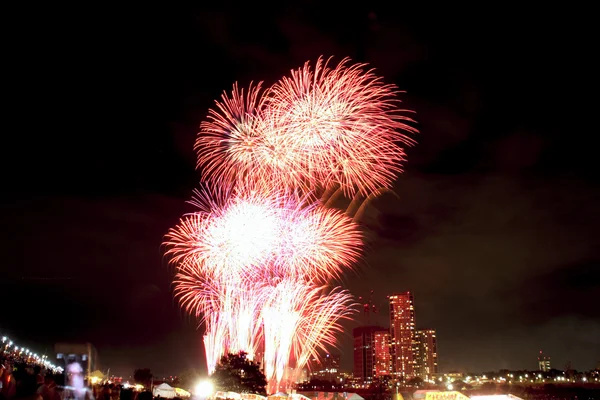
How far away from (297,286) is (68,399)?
13587mm

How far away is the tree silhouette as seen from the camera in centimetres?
3159

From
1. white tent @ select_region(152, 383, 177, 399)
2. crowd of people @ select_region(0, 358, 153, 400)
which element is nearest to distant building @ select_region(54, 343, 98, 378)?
crowd of people @ select_region(0, 358, 153, 400)

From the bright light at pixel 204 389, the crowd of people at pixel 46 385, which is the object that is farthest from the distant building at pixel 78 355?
the bright light at pixel 204 389

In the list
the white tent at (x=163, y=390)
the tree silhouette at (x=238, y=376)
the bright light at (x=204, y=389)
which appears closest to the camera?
the bright light at (x=204, y=389)

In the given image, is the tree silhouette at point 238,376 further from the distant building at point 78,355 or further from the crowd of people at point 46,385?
the distant building at point 78,355

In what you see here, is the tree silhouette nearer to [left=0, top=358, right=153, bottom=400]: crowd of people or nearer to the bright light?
the bright light

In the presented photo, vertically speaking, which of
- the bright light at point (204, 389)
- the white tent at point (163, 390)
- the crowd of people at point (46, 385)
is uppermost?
the crowd of people at point (46, 385)

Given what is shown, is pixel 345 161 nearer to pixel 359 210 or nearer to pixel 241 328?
pixel 359 210

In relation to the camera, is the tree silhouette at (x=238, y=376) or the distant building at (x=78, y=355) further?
the tree silhouette at (x=238, y=376)

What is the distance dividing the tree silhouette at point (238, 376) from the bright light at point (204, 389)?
0.78m

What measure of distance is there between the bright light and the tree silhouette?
0.78 m

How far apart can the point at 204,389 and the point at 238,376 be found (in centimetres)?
395

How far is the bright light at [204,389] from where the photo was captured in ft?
86.4

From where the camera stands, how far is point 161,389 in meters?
33.9
